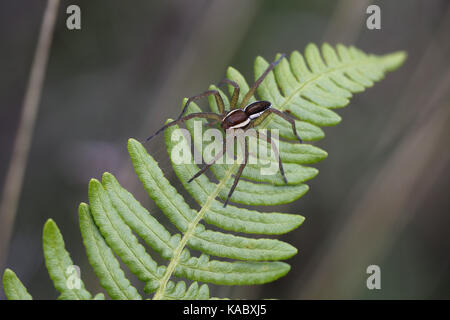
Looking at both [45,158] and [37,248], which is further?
[45,158]

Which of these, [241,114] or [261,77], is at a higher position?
[261,77]

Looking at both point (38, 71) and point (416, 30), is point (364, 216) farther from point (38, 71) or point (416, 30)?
point (38, 71)

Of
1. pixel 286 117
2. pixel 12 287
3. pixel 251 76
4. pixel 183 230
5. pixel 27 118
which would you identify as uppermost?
pixel 251 76

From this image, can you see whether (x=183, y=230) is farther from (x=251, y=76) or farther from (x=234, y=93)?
(x=251, y=76)

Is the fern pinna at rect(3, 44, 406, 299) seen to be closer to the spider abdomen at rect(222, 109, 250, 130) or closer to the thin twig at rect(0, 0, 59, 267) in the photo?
the spider abdomen at rect(222, 109, 250, 130)

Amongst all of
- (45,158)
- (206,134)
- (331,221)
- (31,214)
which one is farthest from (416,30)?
(31,214)

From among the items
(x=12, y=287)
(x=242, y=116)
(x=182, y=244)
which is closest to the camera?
(x=12, y=287)

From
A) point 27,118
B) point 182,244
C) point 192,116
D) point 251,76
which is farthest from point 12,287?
point 251,76
